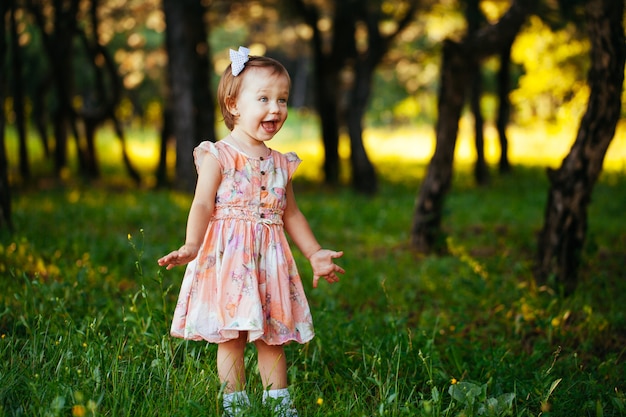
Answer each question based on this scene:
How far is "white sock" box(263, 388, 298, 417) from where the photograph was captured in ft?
10.8

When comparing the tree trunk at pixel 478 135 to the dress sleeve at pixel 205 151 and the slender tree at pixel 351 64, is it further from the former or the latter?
the dress sleeve at pixel 205 151

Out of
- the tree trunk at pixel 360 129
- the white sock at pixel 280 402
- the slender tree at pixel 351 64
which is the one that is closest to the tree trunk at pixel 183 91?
the slender tree at pixel 351 64

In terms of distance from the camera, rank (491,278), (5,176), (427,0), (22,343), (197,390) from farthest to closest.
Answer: (427,0)
(5,176)
(491,278)
(22,343)
(197,390)

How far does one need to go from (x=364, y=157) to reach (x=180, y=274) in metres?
8.25

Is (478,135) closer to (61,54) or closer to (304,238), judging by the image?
(61,54)

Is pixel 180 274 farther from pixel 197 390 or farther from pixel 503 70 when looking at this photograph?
pixel 503 70

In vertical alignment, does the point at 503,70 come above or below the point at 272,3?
below

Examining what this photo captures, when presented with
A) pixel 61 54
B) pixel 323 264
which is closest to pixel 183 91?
pixel 61 54

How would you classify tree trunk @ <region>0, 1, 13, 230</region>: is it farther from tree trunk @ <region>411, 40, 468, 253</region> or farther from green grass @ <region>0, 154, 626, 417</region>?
tree trunk @ <region>411, 40, 468, 253</region>

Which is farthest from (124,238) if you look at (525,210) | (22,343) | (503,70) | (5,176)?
(503,70)

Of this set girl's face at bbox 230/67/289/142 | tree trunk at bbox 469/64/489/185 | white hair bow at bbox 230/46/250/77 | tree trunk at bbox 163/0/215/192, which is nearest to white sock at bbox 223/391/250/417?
girl's face at bbox 230/67/289/142

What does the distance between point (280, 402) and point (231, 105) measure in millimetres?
1441

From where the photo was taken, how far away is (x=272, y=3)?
15.1 metres

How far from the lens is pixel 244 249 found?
11.3 ft
